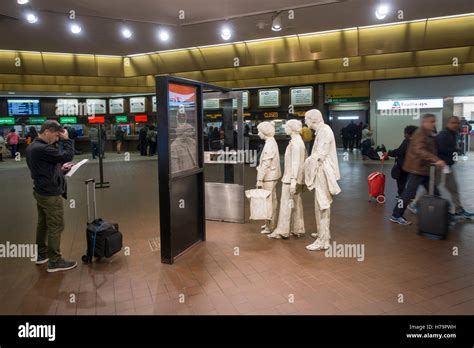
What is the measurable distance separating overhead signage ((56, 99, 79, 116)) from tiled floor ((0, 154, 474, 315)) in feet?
50.6

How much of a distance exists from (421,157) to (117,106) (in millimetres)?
18014

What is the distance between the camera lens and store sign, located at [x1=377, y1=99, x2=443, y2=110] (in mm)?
14844

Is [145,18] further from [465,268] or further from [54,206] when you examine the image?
[465,268]

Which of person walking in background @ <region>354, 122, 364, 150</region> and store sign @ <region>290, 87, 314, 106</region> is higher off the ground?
store sign @ <region>290, 87, 314, 106</region>

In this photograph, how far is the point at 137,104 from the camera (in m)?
20.0

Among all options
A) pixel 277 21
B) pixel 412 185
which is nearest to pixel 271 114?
pixel 277 21

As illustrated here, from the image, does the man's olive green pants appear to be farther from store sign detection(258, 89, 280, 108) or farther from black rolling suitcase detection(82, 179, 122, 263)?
store sign detection(258, 89, 280, 108)

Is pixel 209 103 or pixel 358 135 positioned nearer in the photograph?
pixel 209 103

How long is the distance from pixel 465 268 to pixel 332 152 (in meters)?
1.93

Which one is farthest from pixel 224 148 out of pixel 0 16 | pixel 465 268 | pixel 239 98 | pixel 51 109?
pixel 51 109

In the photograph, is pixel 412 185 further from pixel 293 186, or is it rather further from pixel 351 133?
pixel 351 133

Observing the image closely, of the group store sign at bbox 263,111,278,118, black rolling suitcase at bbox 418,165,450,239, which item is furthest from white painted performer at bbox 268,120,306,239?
store sign at bbox 263,111,278,118

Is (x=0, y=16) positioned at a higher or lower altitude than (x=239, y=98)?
higher
